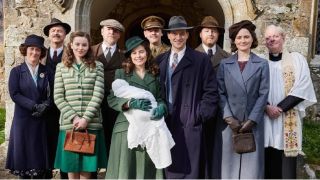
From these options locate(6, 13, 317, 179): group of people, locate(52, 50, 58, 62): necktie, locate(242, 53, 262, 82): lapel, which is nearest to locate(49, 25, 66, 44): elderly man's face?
locate(52, 50, 58, 62): necktie

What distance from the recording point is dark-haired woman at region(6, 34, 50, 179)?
4055 mm

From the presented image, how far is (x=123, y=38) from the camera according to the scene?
9.64 m

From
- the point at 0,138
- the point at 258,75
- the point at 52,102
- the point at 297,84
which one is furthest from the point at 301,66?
the point at 0,138

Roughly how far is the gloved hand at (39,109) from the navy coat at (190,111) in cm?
112

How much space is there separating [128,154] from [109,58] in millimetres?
1112

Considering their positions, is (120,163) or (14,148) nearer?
(120,163)

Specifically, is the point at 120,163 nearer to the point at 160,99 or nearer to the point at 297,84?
the point at 160,99

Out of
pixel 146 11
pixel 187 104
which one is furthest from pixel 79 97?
pixel 146 11

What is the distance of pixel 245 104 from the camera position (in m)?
3.75

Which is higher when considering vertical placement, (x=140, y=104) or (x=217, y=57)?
(x=217, y=57)

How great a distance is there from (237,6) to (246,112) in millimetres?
2457

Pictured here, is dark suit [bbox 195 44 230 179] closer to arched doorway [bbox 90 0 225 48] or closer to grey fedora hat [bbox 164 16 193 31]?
grey fedora hat [bbox 164 16 193 31]

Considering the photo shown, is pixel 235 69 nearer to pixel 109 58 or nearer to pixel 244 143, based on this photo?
pixel 244 143

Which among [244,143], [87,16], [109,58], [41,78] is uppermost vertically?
[87,16]
